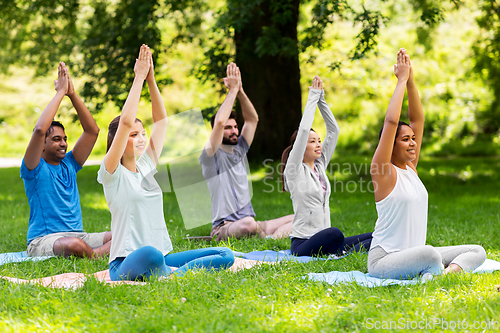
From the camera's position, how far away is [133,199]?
3631 mm

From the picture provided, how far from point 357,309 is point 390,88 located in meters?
19.6

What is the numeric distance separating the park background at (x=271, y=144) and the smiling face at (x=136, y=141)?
0.44 m

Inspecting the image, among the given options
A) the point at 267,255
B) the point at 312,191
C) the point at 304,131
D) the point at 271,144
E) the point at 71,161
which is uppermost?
the point at 304,131

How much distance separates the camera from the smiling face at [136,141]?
3.78 metres

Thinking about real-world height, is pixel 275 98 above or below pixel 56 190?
above

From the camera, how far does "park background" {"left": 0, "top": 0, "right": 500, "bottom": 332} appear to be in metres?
3.12

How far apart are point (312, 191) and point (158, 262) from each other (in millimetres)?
1856

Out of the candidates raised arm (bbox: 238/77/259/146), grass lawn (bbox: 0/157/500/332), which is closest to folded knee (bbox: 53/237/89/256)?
grass lawn (bbox: 0/157/500/332)

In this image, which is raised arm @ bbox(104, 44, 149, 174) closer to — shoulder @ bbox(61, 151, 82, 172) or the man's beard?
shoulder @ bbox(61, 151, 82, 172)

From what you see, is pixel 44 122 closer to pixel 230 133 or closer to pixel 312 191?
pixel 230 133

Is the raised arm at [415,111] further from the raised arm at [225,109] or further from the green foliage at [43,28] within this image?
the green foliage at [43,28]

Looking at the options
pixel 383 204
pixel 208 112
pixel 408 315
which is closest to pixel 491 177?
pixel 208 112

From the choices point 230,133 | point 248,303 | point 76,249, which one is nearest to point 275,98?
point 230,133

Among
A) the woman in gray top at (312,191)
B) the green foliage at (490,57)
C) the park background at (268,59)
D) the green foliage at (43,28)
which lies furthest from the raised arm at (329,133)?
the green foliage at (43,28)
